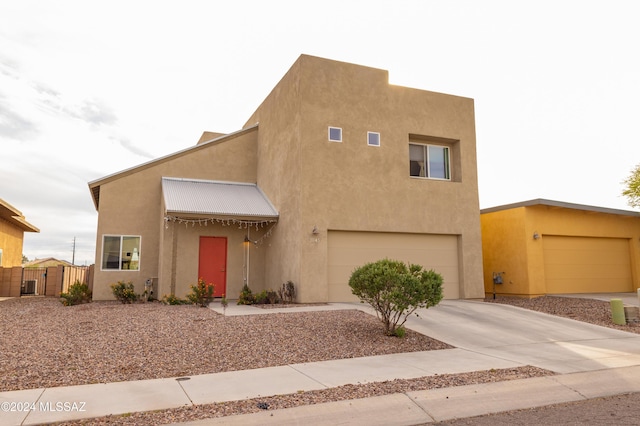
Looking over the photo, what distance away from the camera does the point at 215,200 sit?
17172 millimetres

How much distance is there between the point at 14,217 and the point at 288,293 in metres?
18.8

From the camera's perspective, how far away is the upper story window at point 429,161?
16938mm

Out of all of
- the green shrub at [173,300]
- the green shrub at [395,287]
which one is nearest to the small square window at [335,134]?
the green shrub at [395,287]

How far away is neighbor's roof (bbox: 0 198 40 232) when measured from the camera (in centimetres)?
2220

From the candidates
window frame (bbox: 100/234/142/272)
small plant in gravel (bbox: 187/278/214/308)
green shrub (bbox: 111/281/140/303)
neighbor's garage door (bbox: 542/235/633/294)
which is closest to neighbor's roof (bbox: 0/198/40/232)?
window frame (bbox: 100/234/142/272)

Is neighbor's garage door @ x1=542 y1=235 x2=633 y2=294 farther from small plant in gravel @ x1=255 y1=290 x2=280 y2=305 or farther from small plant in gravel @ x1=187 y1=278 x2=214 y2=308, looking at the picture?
small plant in gravel @ x1=187 y1=278 x2=214 y2=308

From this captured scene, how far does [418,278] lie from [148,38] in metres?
9.43

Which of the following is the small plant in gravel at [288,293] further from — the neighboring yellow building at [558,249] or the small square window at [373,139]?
the neighboring yellow building at [558,249]

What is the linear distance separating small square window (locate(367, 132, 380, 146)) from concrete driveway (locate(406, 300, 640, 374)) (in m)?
6.04

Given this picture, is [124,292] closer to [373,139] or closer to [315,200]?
[315,200]

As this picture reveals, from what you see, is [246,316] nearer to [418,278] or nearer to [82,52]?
[418,278]

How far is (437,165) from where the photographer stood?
1739cm

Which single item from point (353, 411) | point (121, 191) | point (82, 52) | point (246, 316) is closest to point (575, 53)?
point (246, 316)

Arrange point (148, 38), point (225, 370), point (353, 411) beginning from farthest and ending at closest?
point (148, 38) < point (225, 370) < point (353, 411)
